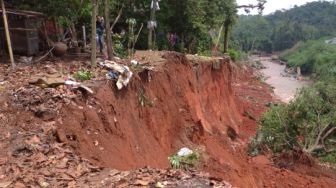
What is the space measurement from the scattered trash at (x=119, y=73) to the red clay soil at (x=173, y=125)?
0.28 m

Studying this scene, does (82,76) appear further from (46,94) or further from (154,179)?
(154,179)

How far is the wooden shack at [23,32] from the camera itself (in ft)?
49.1

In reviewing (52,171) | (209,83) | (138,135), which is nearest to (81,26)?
(209,83)

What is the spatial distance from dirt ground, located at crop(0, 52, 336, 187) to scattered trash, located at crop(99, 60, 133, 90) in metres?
0.23

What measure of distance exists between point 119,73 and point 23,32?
4109 millimetres

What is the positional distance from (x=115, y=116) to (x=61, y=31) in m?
7.24

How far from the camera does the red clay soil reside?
10.2m

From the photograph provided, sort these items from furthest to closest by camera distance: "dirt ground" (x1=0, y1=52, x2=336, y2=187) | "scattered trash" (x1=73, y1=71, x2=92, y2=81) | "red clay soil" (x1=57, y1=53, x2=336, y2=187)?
1. "scattered trash" (x1=73, y1=71, x2=92, y2=81)
2. "red clay soil" (x1=57, y1=53, x2=336, y2=187)
3. "dirt ground" (x1=0, y1=52, x2=336, y2=187)

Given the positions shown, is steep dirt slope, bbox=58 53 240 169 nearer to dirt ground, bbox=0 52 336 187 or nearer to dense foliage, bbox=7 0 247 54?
dirt ground, bbox=0 52 336 187

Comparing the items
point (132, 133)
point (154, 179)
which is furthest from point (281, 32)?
point (154, 179)

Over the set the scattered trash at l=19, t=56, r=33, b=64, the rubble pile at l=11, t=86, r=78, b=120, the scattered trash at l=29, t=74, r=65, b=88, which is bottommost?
the rubble pile at l=11, t=86, r=78, b=120

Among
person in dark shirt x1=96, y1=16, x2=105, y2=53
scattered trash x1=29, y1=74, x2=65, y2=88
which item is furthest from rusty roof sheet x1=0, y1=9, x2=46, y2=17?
scattered trash x1=29, y1=74, x2=65, y2=88

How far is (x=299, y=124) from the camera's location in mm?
20188

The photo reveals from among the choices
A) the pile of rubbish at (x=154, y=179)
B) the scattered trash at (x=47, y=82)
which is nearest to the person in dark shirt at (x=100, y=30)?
the scattered trash at (x=47, y=82)
